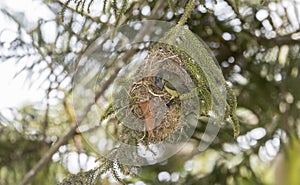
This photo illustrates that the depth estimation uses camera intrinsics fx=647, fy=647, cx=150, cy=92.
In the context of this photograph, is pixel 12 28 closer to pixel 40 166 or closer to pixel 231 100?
→ pixel 40 166

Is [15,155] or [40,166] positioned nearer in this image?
[40,166]

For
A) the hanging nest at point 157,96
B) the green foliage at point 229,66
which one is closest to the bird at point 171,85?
the hanging nest at point 157,96

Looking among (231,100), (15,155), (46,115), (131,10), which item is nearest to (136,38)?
(131,10)

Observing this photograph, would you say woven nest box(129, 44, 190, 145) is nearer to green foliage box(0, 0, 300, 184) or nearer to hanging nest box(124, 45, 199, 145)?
hanging nest box(124, 45, 199, 145)

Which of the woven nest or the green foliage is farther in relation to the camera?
the green foliage

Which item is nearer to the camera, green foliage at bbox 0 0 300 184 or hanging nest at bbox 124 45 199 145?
hanging nest at bbox 124 45 199 145

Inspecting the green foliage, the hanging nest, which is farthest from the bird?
the green foliage

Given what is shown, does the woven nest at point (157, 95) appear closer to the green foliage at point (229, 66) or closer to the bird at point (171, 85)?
the bird at point (171, 85)

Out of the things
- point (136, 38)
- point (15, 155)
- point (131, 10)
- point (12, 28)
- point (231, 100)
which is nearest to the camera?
point (231, 100)

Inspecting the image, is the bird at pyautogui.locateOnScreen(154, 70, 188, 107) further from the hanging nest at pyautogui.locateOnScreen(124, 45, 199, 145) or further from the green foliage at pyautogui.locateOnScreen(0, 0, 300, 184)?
the green foliage at pyautogui.locateOnScreen(0, 0, 300, 184)

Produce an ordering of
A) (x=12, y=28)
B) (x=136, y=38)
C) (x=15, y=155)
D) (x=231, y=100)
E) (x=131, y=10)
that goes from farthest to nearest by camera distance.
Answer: (x=15, y=155) → (x=12, y=28) → (x=131, y=10) → (x=136, y=38) → (x=231, y=100)
